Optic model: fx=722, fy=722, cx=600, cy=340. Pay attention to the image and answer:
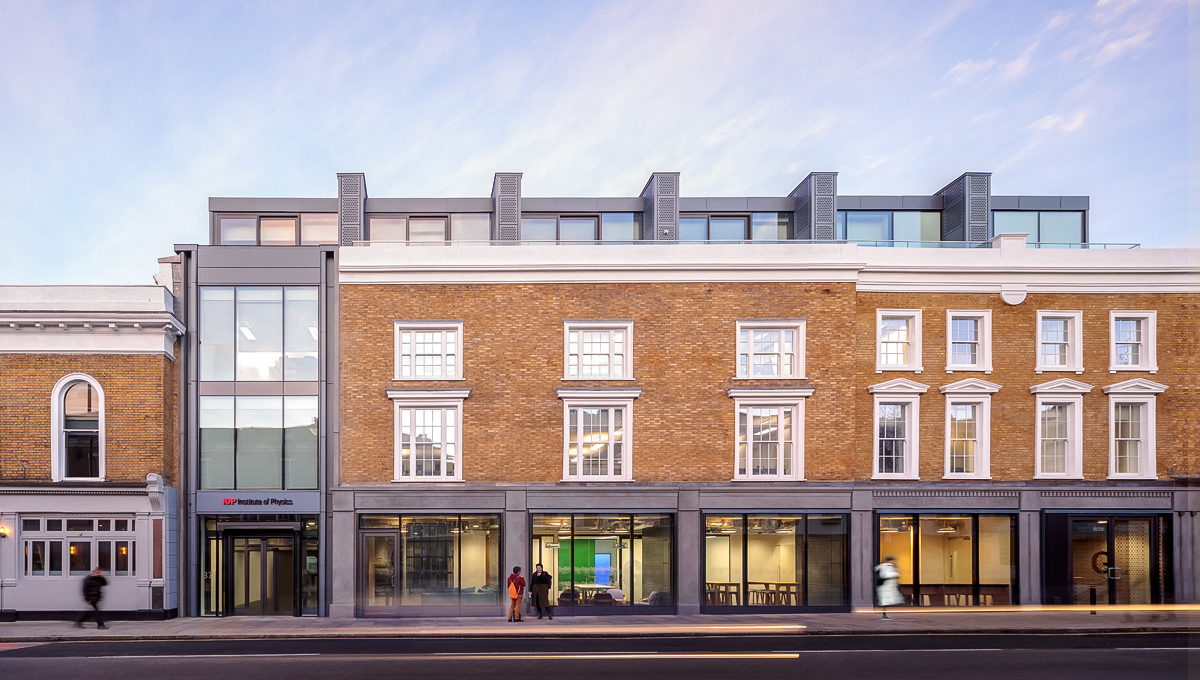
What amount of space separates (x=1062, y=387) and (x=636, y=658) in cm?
1468

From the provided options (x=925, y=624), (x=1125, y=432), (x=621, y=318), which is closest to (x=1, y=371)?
(x=621, y=318)

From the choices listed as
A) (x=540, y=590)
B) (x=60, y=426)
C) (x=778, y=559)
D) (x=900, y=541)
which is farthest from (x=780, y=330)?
(x=60, y=426)

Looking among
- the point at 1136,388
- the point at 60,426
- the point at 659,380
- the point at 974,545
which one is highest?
the point at 659,380

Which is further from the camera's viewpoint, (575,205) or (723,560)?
(575,205)

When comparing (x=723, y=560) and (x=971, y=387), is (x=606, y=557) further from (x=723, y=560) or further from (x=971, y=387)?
(x=971, y=387)

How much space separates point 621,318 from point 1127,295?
14.7 metres

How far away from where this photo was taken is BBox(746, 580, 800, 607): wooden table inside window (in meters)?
19.9

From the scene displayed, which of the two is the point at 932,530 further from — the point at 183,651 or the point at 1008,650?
the point at 183,651

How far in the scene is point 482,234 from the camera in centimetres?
2494

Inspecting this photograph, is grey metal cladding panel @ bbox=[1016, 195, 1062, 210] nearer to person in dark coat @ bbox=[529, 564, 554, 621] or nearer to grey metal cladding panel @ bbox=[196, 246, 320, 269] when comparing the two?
person in dark coat @ bbox=[529, 564, 554, 621]

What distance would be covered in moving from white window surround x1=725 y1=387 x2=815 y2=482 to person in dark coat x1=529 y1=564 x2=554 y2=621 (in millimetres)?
5833

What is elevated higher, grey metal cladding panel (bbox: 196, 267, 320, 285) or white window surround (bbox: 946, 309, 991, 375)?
grey metal cladding panel (bbox: 196, 267, 320, 285)

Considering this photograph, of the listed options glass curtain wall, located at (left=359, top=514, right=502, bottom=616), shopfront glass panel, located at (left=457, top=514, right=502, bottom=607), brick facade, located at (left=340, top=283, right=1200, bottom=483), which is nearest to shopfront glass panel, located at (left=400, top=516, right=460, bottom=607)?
glass curtain wall, located at (left=359, top=514, right=502, bottom=616)

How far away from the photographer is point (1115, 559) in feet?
67.1
